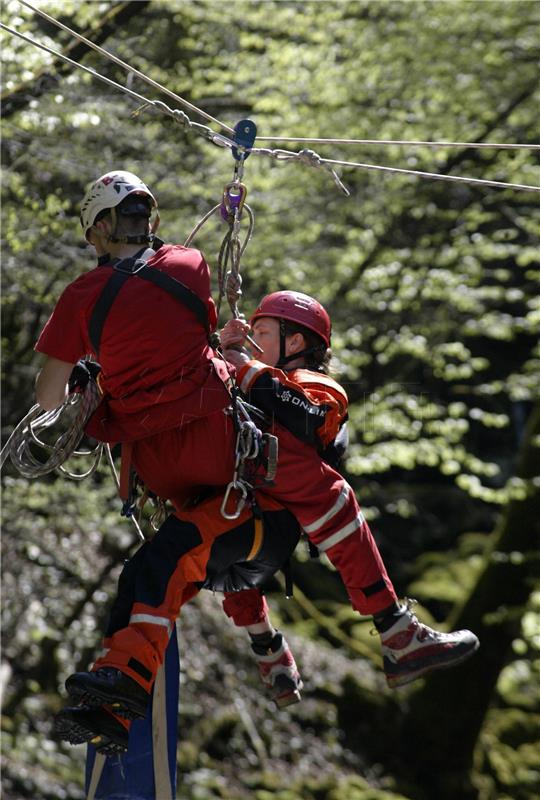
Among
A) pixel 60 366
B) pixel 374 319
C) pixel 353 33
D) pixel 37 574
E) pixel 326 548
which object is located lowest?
pixel 37 574

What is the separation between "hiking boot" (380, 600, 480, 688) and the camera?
11.9ft

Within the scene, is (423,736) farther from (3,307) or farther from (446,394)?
(3,307)

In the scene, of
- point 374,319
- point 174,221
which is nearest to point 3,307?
point 174,221

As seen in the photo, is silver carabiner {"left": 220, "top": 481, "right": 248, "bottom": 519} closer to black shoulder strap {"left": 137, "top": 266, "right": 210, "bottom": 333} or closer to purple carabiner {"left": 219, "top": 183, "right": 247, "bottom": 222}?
black shoulder strap {"left": 137, "top": 266, "right": 210, "bottom": 333}

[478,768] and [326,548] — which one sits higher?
[326,548]

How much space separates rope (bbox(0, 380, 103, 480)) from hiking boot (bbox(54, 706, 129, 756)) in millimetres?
798

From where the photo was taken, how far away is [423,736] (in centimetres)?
1084

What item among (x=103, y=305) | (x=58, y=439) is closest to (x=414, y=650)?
(x=58, y=439)

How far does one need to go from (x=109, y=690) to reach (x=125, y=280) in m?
1.18

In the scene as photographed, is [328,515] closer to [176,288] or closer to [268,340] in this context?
[268,340]

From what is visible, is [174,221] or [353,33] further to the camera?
[353,33]

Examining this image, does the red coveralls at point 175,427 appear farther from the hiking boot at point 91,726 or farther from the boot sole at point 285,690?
the boot sole at point 285,690

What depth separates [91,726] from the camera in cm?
330

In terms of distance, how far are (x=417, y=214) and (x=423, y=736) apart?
16.4ft
